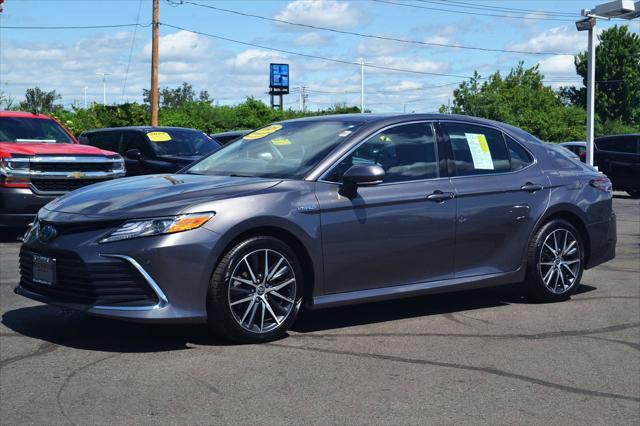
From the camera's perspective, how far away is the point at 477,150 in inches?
281

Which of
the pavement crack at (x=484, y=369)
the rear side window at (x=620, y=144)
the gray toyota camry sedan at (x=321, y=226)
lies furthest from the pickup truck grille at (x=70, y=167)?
the rear side window at (x=620, y=144)

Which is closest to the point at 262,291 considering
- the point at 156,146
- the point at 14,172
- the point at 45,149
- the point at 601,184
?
the point at 601,184

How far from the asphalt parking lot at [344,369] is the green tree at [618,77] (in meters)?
72.2

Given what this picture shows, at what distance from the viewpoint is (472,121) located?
7.33 meters

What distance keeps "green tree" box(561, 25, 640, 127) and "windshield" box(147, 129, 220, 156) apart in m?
63.6

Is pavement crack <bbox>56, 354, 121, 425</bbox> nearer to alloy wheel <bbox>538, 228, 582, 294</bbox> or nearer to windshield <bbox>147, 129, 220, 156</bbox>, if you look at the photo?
alloy wheel <bbox>538, 228, 582, 294</bbox>

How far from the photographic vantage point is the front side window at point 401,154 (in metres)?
6.45

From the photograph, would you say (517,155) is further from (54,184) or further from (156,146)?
(156,146)

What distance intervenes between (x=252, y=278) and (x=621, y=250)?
7.03 meters

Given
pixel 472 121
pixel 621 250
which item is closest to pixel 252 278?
pixel 472 121

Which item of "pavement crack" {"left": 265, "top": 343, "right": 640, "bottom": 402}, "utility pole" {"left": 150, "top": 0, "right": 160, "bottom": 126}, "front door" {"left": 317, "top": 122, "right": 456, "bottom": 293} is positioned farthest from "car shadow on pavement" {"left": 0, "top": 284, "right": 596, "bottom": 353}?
"utility pole" {"left": 150, "top": 0, "right": 160, "bottom": 126}

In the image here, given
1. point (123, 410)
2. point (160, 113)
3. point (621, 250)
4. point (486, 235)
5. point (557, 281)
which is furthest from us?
point (160, 113)

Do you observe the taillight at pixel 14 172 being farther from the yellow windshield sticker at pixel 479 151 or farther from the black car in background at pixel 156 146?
the yellow windshield sticker at pixel 479 151

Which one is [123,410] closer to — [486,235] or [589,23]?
[486,235]
